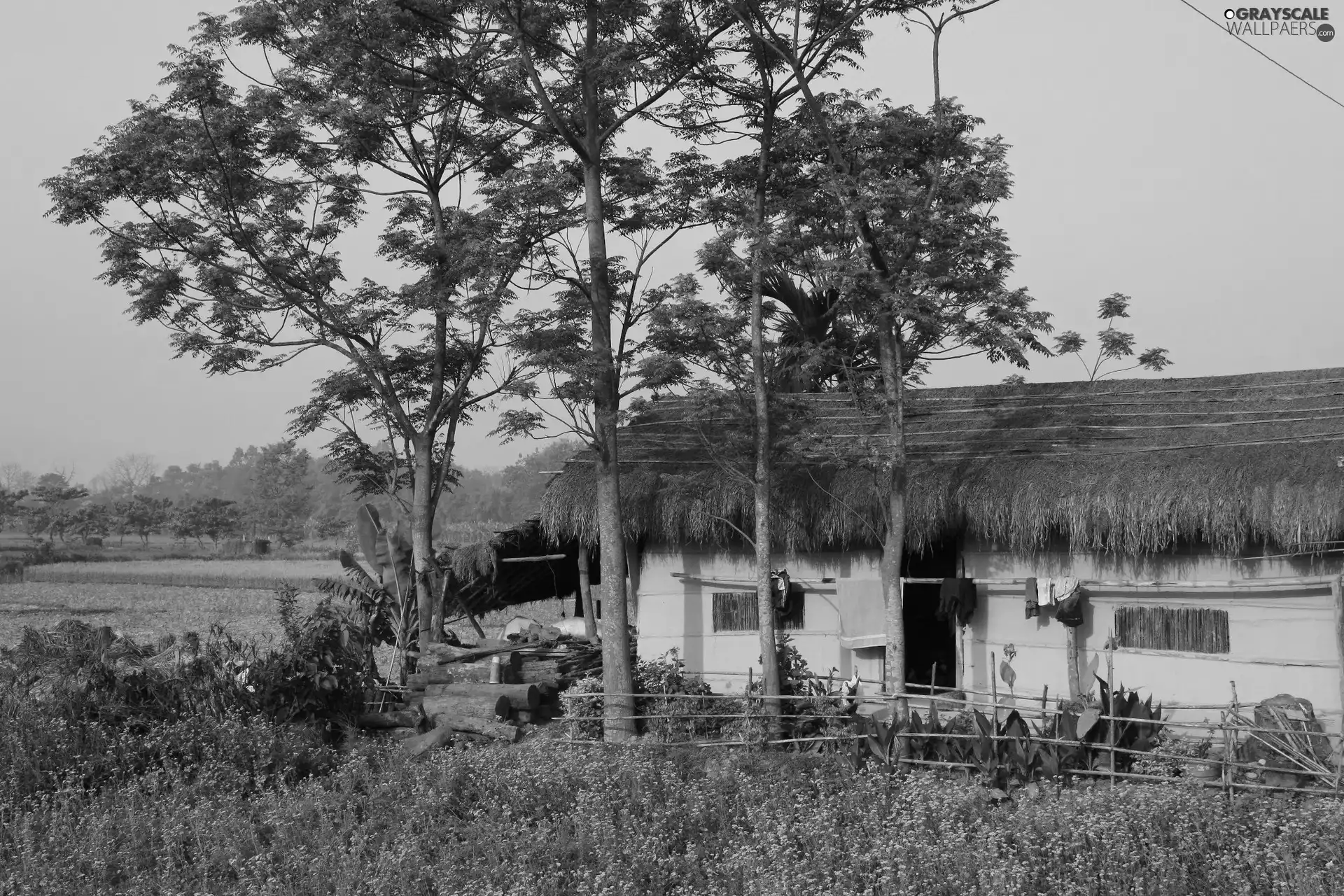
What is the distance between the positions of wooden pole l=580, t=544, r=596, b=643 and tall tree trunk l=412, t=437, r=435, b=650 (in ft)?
5.89

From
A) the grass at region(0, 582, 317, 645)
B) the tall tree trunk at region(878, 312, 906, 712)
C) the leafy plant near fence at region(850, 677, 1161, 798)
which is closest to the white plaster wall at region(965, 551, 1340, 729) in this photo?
the leafy plant near fence at region(850, 677, 1161, 798)

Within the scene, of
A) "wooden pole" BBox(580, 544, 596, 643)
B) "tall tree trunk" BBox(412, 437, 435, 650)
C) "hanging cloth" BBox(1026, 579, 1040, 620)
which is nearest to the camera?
"hanging cloth" BBox(1026, 579, 1040, 620)

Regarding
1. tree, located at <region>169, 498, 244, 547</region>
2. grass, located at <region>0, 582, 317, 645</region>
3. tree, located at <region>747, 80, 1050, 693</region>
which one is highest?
tree, located at <region>747, 80, 1050, 693</region>

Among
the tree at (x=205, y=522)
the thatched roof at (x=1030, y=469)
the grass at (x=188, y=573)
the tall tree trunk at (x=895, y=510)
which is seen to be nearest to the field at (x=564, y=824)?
the tall tree trunk at (x=895, y=510)

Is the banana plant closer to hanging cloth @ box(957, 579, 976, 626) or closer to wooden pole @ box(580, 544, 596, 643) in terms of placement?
wooden pole @ box(580, 544, 596, 643)

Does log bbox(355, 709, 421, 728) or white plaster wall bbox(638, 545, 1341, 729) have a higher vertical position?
white plaster wall bbox(638, 545, 1341, 729)

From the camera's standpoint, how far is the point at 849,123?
10672 millimetres

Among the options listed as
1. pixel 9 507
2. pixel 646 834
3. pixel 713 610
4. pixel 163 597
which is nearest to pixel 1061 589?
pixel 713 610

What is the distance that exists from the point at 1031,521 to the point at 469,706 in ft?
18.5

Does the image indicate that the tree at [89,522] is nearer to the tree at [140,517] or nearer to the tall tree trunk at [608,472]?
the tree at [140,517]

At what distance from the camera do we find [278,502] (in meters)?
66.1

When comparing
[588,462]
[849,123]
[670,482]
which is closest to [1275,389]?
[849,123]

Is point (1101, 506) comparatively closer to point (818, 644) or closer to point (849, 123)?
point (818, 644)

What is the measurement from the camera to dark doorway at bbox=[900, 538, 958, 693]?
1307 cm
